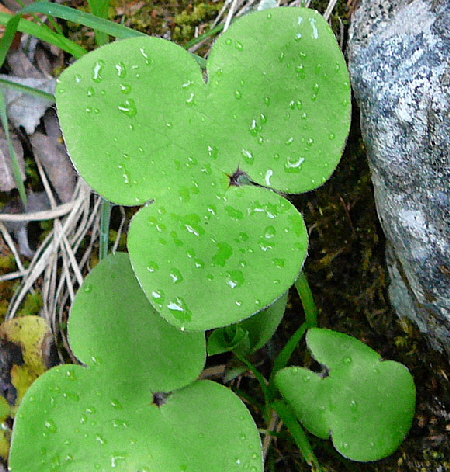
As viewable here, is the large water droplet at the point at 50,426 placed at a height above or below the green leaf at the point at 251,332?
below

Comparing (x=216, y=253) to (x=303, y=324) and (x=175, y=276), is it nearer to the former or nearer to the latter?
(x=175, y=276)

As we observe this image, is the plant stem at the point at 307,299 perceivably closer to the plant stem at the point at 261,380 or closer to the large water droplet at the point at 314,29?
the plant stem at the point at 261,380

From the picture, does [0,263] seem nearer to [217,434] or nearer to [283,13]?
[217,434]

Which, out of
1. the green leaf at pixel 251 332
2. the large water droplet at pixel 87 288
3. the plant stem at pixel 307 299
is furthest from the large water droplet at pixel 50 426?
the plant stem at pixel 307 299

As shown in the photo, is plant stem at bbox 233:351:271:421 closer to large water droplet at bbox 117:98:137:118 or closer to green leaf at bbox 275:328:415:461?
green leaf at bbox 275:328:415:461

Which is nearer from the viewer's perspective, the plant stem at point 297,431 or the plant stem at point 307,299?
the plant stem at point 297,431

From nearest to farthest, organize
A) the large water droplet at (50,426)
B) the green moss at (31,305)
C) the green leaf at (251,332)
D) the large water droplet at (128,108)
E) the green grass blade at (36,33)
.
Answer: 1. the large water droplet at (128,108)
2. the large water droplet at (50,426)
3. the green leaf at (251,332)
4. the green grass blade at (36,33)
5. the green moss at (31,305)
